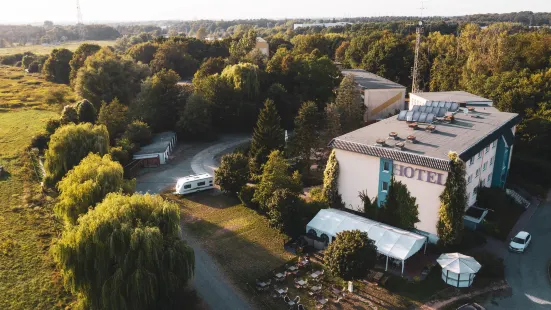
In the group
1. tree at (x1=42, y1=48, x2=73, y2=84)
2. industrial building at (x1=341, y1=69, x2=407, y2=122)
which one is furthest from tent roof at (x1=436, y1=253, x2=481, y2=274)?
tree at (x1=42, y1=48, x2=73, y2=84)

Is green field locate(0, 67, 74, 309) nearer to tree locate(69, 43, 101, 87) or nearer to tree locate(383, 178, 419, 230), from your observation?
tree locate(69, 43, 101, 87)

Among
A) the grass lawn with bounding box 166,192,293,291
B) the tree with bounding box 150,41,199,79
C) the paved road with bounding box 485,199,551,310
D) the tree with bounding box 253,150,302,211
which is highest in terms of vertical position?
the tree with bounding box 150,41,199,79

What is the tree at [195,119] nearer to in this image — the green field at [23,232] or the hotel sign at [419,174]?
the green field at [23,232]

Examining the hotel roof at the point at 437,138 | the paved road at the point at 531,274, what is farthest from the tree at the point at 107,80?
the paved road at the point at 531,274

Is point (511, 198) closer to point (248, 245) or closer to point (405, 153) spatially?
point (405, 153)

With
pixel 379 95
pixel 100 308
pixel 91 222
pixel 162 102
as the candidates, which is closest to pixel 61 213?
pixel 91 222

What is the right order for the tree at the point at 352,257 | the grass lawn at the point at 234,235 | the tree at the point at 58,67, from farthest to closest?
the tree at the point at 58,67
the grass lawn at the point at 234,235
the tree at the point at 352,257

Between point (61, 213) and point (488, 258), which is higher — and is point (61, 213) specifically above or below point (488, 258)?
above
